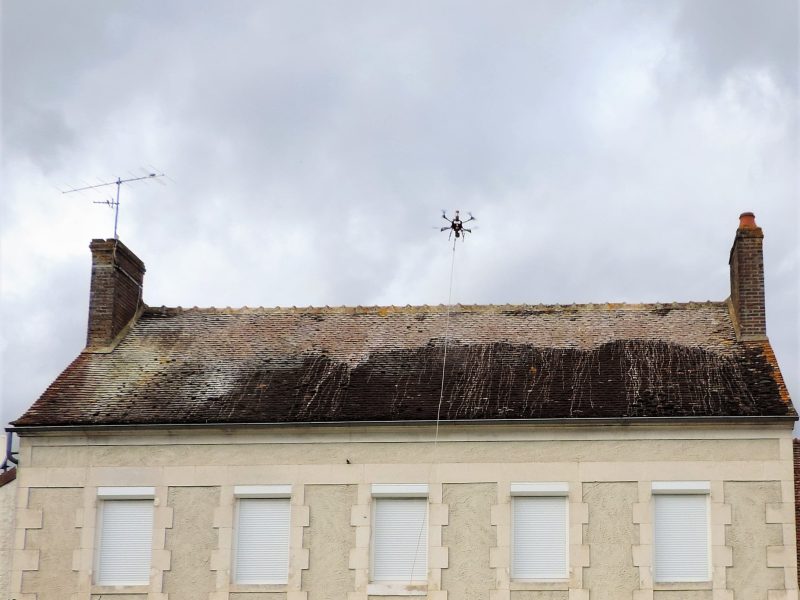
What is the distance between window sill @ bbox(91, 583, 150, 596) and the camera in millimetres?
19281

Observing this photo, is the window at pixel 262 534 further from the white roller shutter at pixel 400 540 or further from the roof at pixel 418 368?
the white roller shutter at pixel 400 540

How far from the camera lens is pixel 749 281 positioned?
20.9 m

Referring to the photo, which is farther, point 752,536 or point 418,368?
point 418,368

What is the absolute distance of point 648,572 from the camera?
18.4 metres

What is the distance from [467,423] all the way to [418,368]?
2004 millimetres

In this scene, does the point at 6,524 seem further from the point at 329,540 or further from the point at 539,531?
the point at 539,531

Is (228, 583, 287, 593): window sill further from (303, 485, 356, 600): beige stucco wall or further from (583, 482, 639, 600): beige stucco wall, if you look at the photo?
(583, 482, 639, 600): beige stucco wall

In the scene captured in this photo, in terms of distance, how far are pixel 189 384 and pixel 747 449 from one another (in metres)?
9.14

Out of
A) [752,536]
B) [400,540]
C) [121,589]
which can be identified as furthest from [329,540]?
[752,536]

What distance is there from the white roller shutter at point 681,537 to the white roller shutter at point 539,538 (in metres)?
1.43

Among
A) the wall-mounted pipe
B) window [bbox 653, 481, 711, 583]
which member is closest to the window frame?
the wall-mounted pipe

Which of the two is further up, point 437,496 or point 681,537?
point 437,496

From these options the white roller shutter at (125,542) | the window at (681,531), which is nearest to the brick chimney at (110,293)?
the white roller shutter at (125,542)

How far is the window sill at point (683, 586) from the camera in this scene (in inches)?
720
